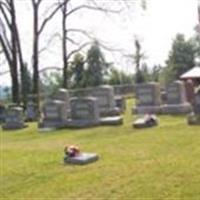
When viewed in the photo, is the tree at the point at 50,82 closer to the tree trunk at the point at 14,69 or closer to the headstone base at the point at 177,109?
the tree trunk at the point at 14,69

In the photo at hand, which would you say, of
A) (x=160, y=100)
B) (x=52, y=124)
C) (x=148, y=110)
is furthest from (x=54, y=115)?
(x=160, y=100)

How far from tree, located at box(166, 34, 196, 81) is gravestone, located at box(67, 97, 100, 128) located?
43.2m

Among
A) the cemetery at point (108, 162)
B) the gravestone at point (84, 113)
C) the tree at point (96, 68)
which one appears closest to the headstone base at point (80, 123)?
the gravestone at point (84, 113)

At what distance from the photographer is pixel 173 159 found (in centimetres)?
1152

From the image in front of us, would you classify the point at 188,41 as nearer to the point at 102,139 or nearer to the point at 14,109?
the point at 14,109

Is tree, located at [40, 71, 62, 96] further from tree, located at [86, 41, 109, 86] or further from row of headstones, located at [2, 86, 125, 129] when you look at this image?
row of headstones, located at [2, 86, 125, 129]

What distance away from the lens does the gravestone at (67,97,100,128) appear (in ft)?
70.4

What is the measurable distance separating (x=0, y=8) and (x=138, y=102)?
1286 centimetres

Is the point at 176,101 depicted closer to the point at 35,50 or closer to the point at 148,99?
the point at 148,99

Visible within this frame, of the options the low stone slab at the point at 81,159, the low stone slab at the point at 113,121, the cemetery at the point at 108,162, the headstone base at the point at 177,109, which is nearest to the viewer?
the cemetery at the point at 108,162

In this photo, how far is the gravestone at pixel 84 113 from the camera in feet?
70.4

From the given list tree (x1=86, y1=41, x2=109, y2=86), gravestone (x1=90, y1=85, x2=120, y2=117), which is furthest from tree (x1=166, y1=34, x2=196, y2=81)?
gravestone (x1=90, y1=85, x2=120, y2=117)

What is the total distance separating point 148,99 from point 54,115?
147 inches

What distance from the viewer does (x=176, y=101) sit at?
23.9 m
